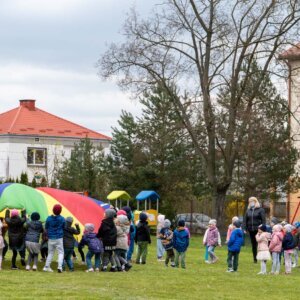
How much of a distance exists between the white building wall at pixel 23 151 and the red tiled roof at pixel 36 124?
1.72ft

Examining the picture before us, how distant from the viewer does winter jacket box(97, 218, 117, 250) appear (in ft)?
72.8

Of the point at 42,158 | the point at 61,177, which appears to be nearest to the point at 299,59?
the point at 61,177

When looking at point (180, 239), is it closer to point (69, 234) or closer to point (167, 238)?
point (167, 238)

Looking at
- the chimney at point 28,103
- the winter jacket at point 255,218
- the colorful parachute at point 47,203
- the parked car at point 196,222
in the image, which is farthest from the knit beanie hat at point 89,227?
the chimney at point 28,103

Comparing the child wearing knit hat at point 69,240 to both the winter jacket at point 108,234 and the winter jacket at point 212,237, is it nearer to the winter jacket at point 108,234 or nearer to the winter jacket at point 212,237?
the winter jacket at point 108,234

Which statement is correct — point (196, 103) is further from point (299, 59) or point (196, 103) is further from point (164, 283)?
point (164, 283)

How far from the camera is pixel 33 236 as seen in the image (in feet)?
71.5

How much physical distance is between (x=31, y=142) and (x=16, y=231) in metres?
57.5

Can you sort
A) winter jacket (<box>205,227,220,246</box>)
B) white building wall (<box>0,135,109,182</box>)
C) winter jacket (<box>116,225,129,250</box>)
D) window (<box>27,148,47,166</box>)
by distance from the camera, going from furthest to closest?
window (<box>27,148,47,166</box>) < white building wall (<box>0,135,109,182</box>) < winter jacket (<box>205,227,220,246</box>) < winter jacket (<box>116,225,129,250</box>)

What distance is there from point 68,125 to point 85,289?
65154 millimetres

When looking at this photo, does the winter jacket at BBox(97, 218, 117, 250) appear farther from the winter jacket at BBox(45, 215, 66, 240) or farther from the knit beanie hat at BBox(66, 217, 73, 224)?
the winter jacket at BBox(45, 215, 66, 240)

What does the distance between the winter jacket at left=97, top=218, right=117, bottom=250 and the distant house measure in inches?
2138

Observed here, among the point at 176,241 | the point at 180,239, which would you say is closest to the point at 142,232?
the point at 176,241

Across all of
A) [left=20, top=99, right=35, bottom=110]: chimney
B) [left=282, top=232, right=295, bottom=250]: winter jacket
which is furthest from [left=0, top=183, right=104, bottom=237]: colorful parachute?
[left=20, top=99, right=35, bottom=110]: chimney
